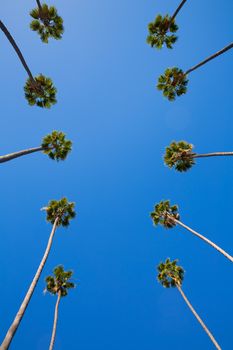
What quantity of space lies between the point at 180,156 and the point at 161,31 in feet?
30.8

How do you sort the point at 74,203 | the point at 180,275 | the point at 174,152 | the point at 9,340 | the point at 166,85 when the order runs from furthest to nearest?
1. the point at 180,275
2. the point at 74,203
3. the point at 174,152
4. the point at 166,85
5. the point at 9,340

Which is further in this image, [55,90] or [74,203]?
[74,203]

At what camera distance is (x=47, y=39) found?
18.7m

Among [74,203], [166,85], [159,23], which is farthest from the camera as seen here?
[74,203]

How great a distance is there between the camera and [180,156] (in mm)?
23125

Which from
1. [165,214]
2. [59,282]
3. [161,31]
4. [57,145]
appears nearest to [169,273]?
[165,214]

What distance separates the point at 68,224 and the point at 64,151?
675cm

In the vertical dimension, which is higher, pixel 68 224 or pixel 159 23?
pixel 159 23

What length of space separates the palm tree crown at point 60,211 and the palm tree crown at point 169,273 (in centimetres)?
1104

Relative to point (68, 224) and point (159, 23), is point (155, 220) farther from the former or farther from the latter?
point (159, 23)

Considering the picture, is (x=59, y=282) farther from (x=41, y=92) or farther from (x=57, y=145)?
(x=41, y=92)

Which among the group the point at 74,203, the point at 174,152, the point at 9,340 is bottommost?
the point at 9,340

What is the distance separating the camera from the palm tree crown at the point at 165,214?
91.9 ft

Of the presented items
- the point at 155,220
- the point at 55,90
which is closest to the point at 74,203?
the point at 155,220
